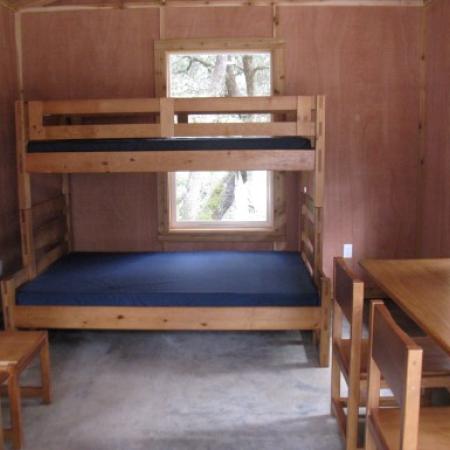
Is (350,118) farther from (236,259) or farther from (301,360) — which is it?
(301,360)

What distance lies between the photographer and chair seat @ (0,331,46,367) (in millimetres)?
2325

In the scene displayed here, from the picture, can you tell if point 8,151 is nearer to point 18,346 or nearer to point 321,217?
point 18,346

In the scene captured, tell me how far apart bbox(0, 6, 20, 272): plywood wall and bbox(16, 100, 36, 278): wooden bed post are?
52cm

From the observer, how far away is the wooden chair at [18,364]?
2268 mm

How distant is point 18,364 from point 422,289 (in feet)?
5.84

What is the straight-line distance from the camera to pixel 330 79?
4.12m

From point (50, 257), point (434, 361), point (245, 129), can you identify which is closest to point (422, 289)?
point (434, 361)

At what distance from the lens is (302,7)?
4059mm

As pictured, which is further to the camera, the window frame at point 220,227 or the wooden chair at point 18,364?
the window frame at point 220,227

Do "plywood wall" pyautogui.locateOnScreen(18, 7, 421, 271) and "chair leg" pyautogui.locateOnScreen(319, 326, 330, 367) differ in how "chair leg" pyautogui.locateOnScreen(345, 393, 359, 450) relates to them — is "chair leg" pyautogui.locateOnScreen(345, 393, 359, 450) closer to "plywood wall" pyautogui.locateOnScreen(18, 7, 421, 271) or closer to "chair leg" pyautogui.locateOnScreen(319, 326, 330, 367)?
"chair leg" pyautogui.locateOnScreen(319, 326, 330, 367)

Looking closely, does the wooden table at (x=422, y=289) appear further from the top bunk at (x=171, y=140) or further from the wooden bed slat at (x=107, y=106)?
the wooden bed slat at (x=107, y=106)

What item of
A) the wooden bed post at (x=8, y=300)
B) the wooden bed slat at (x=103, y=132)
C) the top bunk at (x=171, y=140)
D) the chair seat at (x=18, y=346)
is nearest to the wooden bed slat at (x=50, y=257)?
the wooden bed post at (x=8, y=300)

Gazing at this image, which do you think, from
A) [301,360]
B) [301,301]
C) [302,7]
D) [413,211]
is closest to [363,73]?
[302,7]

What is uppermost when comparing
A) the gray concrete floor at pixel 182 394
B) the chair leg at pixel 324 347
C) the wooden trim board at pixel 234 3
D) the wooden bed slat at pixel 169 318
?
the wooden trim board at pixel 234 3
